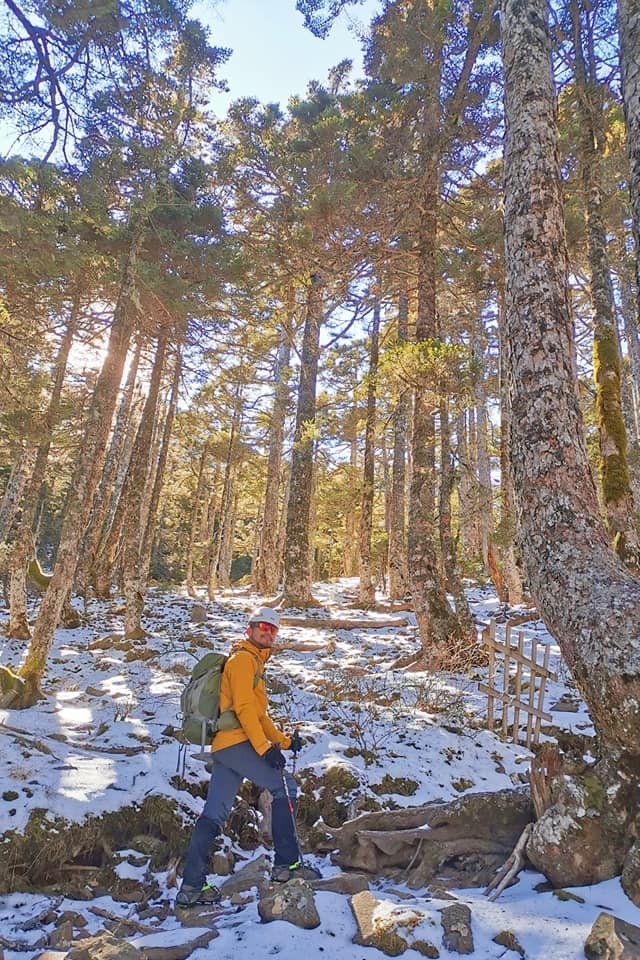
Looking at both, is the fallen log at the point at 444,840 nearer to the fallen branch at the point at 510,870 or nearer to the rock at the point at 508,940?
the fallen branch at the point at 510,870

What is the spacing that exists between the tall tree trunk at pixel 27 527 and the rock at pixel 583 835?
1038 cm

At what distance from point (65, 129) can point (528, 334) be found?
792 centimetres

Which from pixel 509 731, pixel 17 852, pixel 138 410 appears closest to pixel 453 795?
pixel 509 731

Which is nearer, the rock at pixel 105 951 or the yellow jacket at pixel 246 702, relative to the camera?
the rock at pixel 105 951

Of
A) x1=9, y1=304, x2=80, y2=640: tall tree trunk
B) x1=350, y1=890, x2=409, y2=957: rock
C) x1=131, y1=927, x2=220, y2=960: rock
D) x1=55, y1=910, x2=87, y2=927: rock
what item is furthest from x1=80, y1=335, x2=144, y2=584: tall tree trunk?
x1=350, y1=890, x2=409, y2=957: rock

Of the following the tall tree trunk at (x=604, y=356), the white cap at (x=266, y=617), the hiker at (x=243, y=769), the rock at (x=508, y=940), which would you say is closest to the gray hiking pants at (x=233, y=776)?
the hiker at (x=243, y=769)

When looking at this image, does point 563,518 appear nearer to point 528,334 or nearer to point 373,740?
point 528,334

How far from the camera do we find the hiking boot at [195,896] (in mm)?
3703

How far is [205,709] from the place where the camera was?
13.4ft

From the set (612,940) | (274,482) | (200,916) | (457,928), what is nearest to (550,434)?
(612,940)

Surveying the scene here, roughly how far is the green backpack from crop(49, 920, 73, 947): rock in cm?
127

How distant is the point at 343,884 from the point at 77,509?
6.59 m

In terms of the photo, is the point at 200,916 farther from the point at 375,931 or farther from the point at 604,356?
the point at 604,356

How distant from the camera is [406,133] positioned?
11680mm
